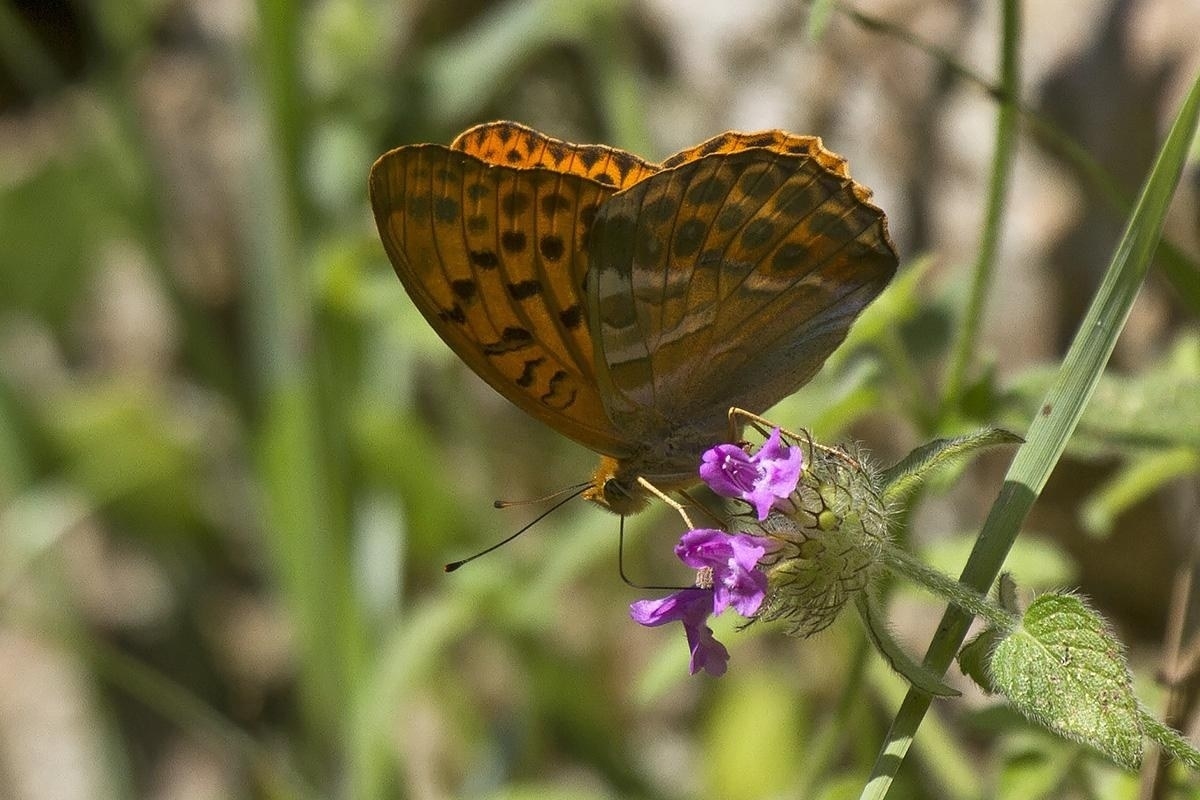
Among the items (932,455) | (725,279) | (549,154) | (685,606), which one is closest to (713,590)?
(685,606)

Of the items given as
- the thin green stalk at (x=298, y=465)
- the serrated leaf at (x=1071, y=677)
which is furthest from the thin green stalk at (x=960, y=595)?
the thin green stalk at (x=298, y=465)

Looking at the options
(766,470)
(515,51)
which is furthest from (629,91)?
(766,470)

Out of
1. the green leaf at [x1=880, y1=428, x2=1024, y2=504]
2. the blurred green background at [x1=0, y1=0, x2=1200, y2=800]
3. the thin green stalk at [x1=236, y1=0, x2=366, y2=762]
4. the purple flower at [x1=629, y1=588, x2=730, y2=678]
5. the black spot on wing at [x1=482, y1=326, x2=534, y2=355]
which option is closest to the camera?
the green leaf at [x1=880, y1=428, x2=1024, y2=504]

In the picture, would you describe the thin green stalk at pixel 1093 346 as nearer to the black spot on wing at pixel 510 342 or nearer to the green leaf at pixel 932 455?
the green leaf at pixel 932 455

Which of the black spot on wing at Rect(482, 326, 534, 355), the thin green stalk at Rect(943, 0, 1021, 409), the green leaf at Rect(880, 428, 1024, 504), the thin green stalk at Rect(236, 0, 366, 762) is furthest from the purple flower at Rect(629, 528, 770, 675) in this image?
the thin green stalk at Rect(236, 0, 366, 762)

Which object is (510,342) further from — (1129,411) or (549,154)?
(1129,411)

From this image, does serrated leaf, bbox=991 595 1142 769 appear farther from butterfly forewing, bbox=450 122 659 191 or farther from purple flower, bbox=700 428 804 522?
butterfly forewing, bbox=450 122 659 191

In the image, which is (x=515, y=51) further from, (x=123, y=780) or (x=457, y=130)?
(x=123, y=780)

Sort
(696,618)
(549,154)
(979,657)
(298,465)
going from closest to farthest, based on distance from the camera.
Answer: (979,657), (696,618), (549,154), (298,465)
